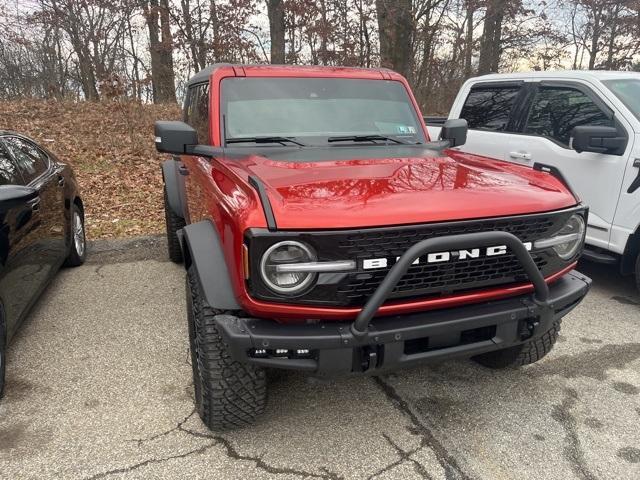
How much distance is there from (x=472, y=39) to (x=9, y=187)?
13.6 m

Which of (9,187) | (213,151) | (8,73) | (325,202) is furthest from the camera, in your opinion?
(8,73)

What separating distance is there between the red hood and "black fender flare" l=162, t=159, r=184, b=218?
70.2 inches

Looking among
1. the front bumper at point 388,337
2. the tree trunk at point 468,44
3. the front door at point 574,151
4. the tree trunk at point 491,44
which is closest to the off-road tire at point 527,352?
the front bumper at point 388,337

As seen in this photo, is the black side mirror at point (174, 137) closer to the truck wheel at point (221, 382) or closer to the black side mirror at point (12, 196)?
the black side mirror at point (12, 196)

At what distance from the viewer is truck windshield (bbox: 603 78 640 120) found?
4316mm

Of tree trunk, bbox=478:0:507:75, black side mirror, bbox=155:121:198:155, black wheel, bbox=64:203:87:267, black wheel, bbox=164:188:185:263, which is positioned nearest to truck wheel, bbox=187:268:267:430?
black side mirror, bbox=155:121:198:155

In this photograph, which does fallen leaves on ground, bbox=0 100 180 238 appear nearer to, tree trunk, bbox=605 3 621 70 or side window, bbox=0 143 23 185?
side window, bbox=0 143 23 185

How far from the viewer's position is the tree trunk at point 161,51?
480 inches

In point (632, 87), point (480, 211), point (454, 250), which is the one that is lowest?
point (454, 250)

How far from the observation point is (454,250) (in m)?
2.26

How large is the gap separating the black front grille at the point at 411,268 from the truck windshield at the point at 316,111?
1.37 metres

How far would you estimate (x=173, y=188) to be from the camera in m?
4.87

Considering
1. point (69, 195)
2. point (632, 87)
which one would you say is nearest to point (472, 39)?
point (632, 87)

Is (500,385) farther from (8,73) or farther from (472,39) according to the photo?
(8,73)
